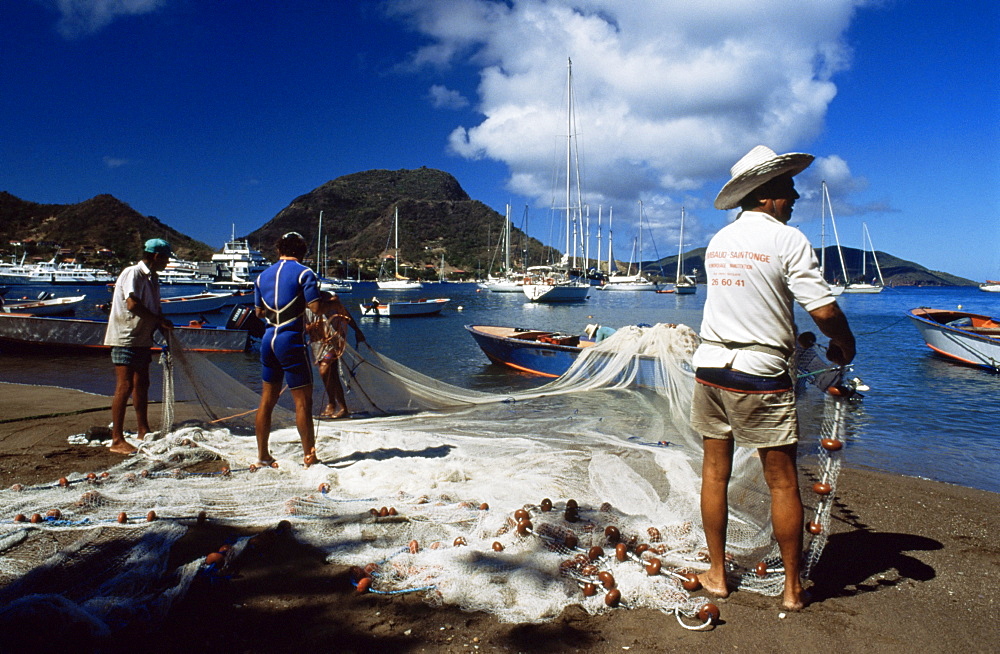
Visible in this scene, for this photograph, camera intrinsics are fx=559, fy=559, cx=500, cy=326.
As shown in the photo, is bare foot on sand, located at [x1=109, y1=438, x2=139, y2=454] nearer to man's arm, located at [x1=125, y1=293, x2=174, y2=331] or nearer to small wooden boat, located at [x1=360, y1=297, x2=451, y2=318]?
man's arm, located at [x1=125, y1=293, x2=174, y2=331]

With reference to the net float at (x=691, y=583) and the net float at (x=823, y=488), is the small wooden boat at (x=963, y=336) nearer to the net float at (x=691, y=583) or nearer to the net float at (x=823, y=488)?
the net float at (x=823, y=488)

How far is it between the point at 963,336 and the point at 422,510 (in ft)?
59.1

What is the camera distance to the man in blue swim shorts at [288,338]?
4.18m

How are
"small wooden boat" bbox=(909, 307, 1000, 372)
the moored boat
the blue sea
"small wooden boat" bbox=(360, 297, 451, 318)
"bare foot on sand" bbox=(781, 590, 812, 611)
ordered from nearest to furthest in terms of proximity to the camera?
1. "bare foot on sand" bbox=(781, 590, 812, 611)
2. the blue sea
3. the moored boat
4. "small wooden boat" bbox=(909, 307, 1000, 372)
5. "small wooden boat" bbox=(360, 297, 451, 318)

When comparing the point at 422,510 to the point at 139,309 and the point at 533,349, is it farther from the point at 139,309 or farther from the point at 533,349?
the point at 533,349

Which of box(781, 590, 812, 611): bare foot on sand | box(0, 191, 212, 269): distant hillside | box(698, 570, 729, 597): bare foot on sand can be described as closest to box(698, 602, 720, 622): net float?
box(698, 570, 729, 597): bare foot on sand

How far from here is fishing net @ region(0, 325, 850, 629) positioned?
8.30 ft

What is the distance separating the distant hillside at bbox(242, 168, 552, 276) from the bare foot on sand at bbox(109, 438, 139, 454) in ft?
399

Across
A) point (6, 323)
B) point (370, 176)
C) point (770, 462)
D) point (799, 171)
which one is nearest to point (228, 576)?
point (770, 462)

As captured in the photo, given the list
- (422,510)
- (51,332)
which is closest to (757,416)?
(422,510)

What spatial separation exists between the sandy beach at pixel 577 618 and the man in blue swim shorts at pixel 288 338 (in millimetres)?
1193

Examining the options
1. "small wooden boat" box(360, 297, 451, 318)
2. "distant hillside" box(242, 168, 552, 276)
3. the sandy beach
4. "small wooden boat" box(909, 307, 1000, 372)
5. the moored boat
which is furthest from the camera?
"distant hillside" box(242, 168, 552, 276)

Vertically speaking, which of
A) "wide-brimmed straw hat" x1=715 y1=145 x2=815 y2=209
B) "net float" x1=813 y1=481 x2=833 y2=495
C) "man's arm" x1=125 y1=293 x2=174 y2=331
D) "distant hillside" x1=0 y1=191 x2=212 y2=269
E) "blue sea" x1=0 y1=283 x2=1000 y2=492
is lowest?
"blue sea" x1=0 y1=283 x2=1000 y2=492

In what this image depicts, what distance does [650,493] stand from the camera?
3555mm
